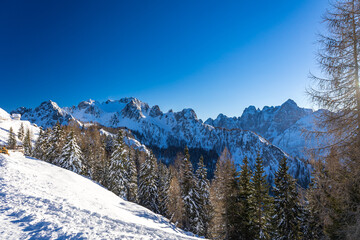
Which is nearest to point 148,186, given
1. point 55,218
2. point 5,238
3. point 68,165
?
point 68,165

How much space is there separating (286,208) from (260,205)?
2.57 m

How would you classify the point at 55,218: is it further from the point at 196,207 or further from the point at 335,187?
the point at 196,207

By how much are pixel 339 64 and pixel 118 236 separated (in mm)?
13643

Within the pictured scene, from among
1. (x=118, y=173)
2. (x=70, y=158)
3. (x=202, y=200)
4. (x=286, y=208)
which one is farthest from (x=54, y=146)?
(x=286, y=208)

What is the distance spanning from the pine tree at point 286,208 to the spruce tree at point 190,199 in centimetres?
1014

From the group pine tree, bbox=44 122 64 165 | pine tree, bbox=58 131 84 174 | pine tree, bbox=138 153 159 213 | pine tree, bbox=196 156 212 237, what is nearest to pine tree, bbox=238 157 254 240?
pine tree, bbox=196 156 212 237

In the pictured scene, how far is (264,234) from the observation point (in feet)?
55.3

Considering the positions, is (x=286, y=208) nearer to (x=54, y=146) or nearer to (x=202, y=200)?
(x=202, y=200)

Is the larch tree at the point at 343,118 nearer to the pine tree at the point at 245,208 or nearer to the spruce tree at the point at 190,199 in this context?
the pine tree at the point at 245,208

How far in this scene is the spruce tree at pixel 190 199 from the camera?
79.7 feet

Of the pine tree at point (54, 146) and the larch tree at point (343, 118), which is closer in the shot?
the larch tree at point (343, 118)

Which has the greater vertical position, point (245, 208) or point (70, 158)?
point (70, 158)

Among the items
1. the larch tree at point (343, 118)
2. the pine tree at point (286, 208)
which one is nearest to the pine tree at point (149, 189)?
the pine tree at point (286, 208)

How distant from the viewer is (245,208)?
17828 mm
